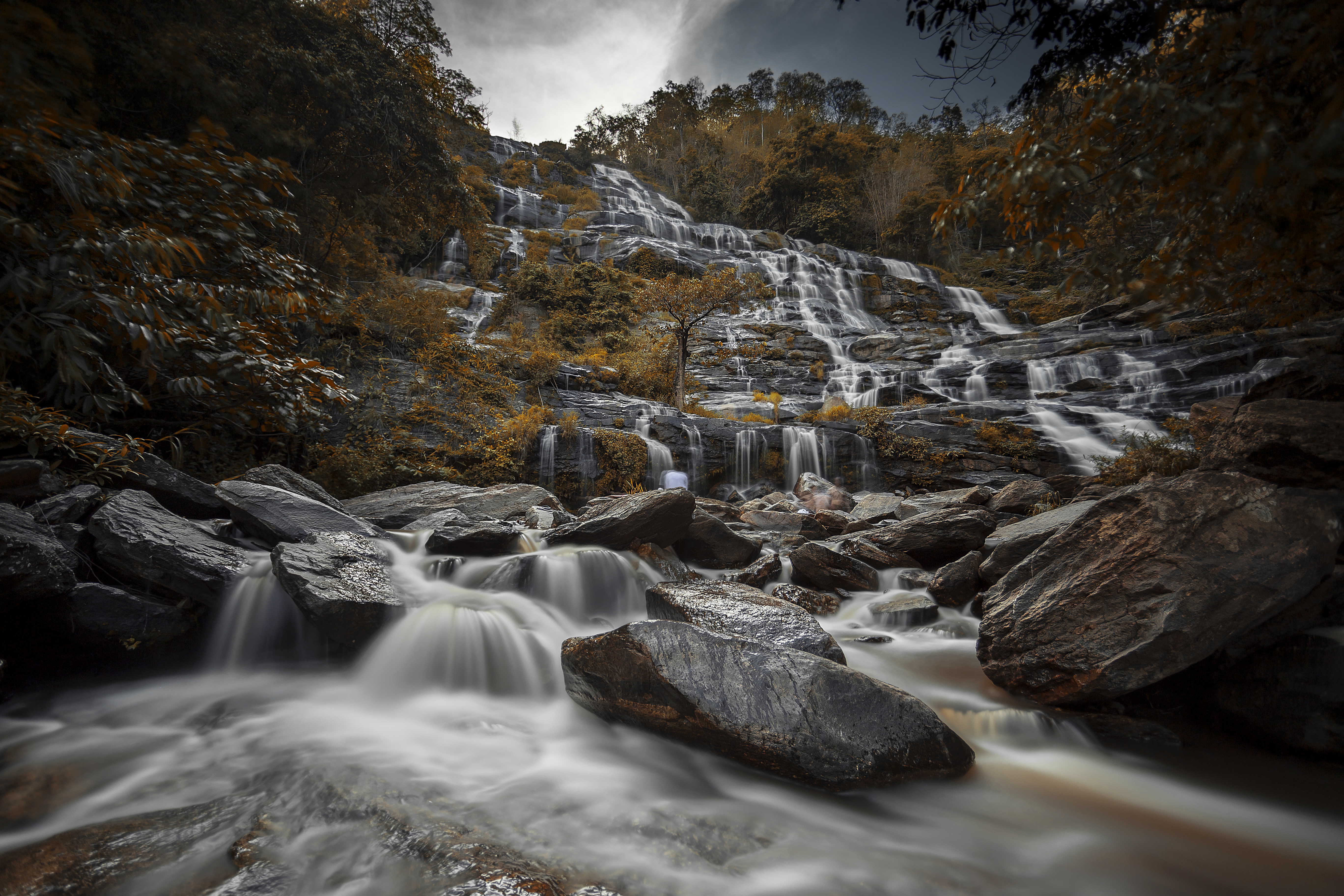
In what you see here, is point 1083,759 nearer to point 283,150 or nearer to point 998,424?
point 998,424

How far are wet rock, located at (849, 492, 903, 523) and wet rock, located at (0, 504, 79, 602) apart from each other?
31.3 ft

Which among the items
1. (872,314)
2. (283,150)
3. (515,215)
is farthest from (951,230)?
(515,215)

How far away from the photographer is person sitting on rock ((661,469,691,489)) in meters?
12.6

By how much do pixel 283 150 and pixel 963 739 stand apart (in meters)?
12.6

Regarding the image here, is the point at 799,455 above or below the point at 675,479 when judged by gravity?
above

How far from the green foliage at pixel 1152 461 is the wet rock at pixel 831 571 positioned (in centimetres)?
308

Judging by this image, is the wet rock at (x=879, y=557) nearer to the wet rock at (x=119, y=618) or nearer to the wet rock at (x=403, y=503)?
the wet rock at (x=403, y=503)

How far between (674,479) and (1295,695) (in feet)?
34.0

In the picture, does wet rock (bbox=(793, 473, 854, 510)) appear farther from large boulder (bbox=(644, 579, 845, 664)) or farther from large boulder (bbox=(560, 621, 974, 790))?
large boulder (bbox=(560, 621, 974, 790))

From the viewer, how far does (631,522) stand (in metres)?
6.40

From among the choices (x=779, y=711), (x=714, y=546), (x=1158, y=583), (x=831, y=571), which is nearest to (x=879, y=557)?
(x=831, y=571)

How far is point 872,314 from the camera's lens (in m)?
28.5

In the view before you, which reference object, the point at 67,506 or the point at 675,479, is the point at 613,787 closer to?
the point at 67,506

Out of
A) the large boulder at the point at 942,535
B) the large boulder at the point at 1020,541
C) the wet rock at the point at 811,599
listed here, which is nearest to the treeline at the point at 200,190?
the wet rock at the point at 811,599
